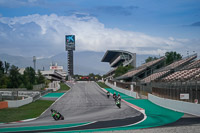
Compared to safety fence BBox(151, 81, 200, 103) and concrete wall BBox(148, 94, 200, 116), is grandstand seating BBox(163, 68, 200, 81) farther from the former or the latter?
concrete wall BBox(148, 94, 200, 116)

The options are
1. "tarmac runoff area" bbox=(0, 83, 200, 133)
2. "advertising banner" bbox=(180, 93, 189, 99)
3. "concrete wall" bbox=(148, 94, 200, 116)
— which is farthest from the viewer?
"advertising banner" bbox=(180, 93, 189, 99)

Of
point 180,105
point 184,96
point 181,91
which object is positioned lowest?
point 180,105

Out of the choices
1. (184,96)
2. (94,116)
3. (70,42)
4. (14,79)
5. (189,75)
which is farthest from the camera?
(70,42)

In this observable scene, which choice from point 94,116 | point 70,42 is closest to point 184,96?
point 94,116

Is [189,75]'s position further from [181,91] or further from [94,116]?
[94,116]

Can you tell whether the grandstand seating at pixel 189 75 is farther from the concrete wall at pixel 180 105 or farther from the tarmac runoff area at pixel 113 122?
the tarmac runoff area at pixel 113 122

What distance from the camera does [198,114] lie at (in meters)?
22.1

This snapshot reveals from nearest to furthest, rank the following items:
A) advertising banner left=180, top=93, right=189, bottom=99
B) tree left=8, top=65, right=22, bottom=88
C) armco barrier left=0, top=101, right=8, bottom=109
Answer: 1. advertising banner left=180, top=93, right=189, bottom=99
2. armco barrier left=0, top=101, right=8, bottom=109
3. tree left=8, top=65, right=22, bottom=88

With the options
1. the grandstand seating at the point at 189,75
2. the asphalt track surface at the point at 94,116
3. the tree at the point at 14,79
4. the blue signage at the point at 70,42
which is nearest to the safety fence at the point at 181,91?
the grandstand seating at the point at 189,75

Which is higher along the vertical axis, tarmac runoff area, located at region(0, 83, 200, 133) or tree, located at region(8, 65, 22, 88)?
tree, located at region(8, 65, 22, 88)

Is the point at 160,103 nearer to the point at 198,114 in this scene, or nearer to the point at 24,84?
the point at 198,114

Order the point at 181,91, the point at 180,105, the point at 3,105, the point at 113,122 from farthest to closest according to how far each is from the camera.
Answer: the point at 3,105 < the point at 181,91 < the point at 180,105 < the point at 113,122

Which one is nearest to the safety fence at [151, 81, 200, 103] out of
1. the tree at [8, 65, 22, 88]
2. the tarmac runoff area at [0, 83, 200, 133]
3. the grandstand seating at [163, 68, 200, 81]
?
the tarmac runoff area at [0, 83, 200, 133]

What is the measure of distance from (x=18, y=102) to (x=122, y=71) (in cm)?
8016
